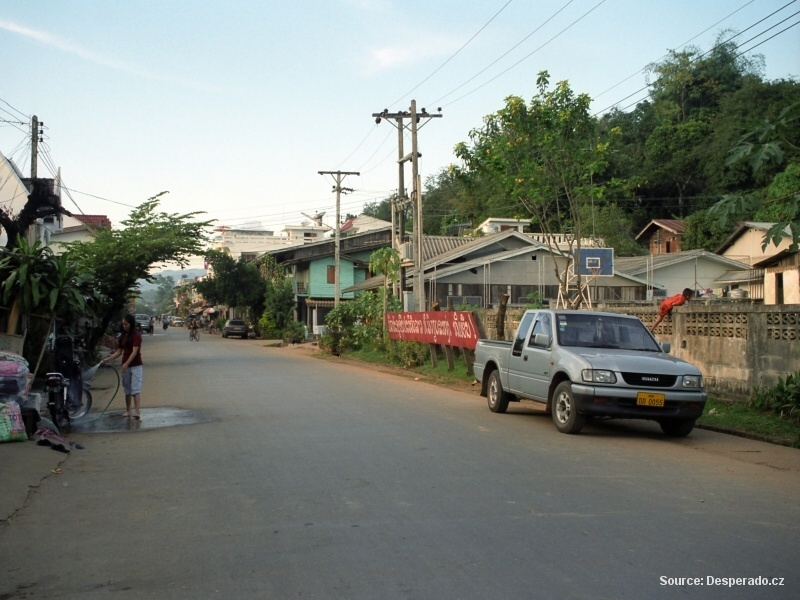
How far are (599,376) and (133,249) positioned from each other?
23.8 m

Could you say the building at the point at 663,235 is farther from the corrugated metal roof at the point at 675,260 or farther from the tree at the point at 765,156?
the tree at the point at 765,156

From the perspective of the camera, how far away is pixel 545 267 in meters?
39.2

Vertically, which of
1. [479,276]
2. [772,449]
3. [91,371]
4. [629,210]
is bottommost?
[772,449]

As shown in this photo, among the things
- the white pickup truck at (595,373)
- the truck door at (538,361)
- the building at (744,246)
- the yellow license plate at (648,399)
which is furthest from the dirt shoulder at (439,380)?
the building at (744,246)

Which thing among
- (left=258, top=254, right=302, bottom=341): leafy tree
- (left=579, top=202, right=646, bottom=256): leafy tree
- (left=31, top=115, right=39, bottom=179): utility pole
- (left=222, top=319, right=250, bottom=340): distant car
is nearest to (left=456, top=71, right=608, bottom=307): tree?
(left=31, top=115, right=39, bottom=179): utility pole

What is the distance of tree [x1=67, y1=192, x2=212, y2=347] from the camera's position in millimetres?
30484

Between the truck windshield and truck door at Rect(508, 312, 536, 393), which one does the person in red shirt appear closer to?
the truck windshield

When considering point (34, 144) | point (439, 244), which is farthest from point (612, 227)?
point (34, 144)

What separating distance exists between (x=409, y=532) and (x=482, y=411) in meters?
8.20

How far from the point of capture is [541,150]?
21.8 m

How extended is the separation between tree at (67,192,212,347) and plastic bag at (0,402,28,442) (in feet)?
65.2

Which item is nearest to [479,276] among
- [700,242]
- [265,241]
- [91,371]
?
[700,242]

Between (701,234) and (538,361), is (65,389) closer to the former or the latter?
(538,361)

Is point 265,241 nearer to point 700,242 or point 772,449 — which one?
point 700,242
